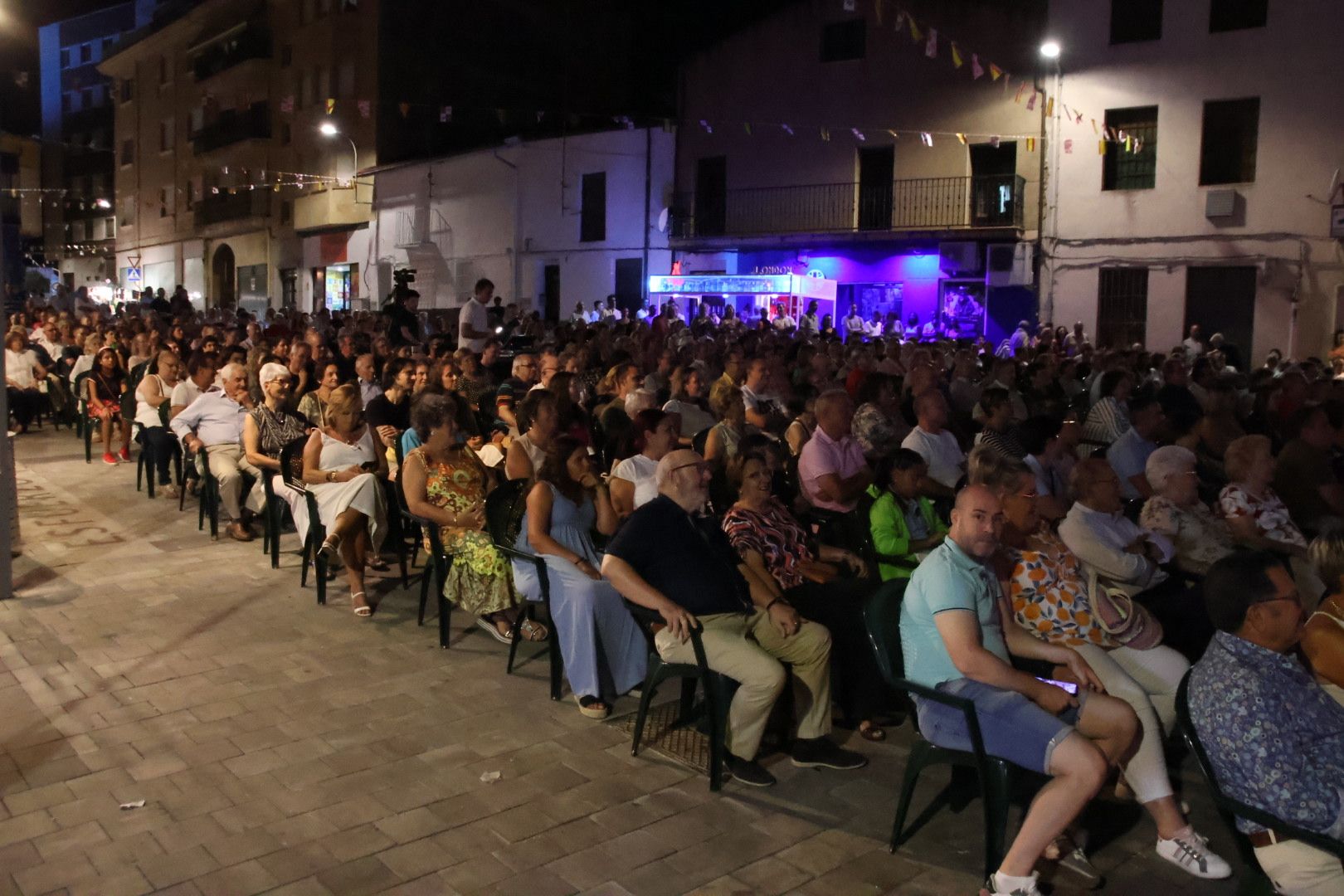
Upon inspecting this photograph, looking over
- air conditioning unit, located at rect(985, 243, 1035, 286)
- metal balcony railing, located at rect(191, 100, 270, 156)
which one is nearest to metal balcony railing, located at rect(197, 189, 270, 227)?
metal balcony railing, located at rect(191, 100, 270, 156)

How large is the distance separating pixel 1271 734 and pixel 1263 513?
2898 millimetres

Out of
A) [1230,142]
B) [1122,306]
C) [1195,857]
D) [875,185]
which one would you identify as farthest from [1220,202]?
[1195,857]

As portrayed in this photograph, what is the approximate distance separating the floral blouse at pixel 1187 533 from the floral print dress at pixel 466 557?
3.05 meters

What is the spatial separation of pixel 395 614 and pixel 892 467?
2863 mm

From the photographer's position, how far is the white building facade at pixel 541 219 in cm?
2541

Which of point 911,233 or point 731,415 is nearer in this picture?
point 731,415

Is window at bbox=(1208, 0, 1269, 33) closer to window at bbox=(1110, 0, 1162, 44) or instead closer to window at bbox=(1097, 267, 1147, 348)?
window at bbox=(1110, 0, 1162, 44)

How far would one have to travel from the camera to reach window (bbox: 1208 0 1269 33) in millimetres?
19141

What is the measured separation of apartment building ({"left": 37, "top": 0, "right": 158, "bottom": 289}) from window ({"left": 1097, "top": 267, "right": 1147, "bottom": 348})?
135ft

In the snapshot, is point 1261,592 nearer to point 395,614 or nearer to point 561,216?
A: point 395,614

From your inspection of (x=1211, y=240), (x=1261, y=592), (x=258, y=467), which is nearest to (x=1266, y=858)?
(x=1261, y=592)

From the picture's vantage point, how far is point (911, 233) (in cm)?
2200

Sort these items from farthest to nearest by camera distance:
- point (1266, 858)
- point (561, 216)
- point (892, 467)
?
point (561, 216)
point (892, 467)
point (1266, 858)

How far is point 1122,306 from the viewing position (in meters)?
20.7
